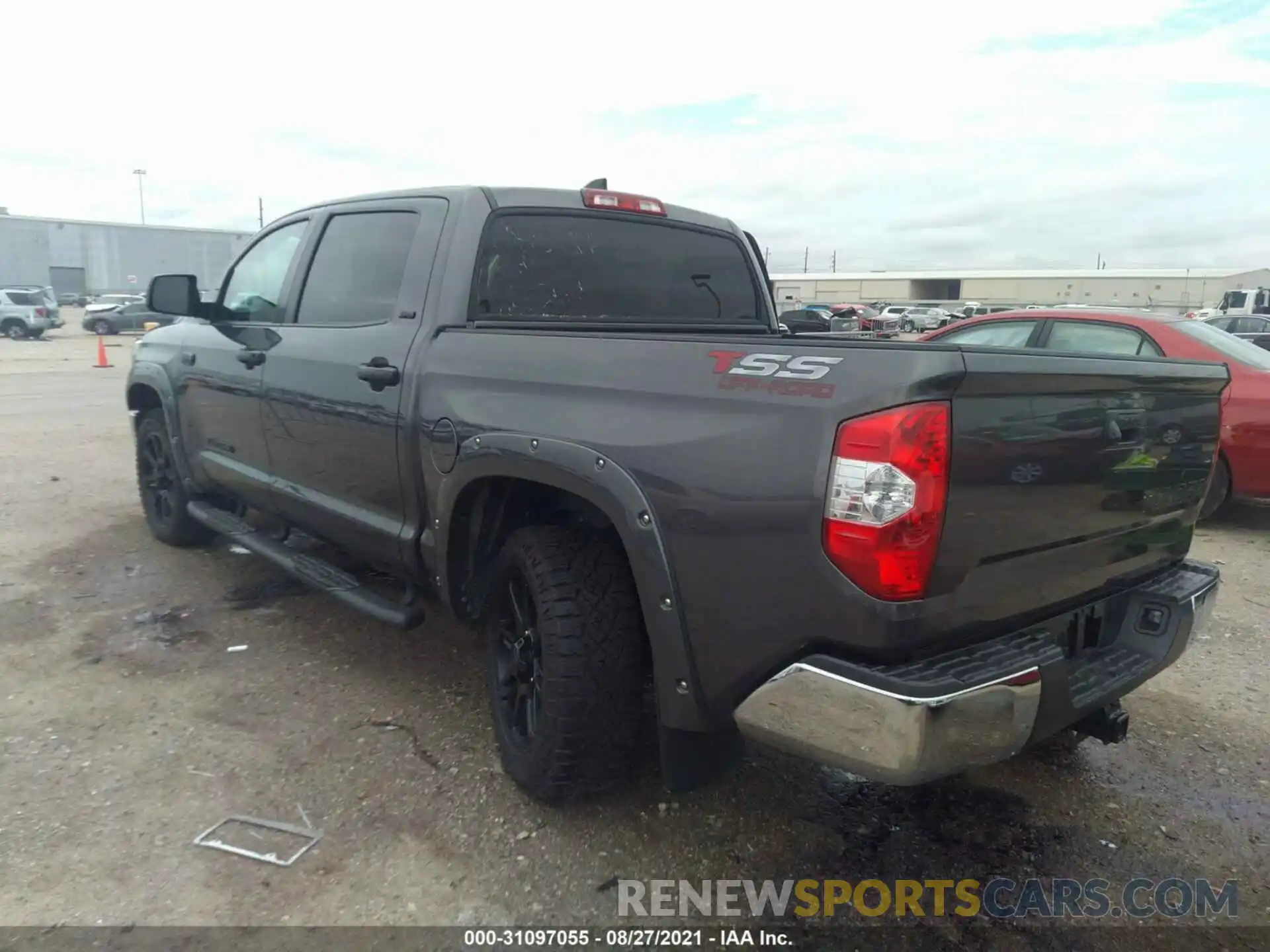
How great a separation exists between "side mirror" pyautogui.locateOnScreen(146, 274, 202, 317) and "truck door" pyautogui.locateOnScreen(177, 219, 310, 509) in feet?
0.37

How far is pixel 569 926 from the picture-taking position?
234 cm

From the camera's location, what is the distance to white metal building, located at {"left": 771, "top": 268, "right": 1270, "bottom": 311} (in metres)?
67.8

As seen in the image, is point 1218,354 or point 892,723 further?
point 1218,354

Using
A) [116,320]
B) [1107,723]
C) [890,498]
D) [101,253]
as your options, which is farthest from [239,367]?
[101,253]

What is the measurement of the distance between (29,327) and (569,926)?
34683 mm

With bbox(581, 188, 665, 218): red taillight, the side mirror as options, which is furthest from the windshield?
the side mirror

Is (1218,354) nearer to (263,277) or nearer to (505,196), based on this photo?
(505,196)

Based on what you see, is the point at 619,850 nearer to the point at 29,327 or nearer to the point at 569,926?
the point at 569,926

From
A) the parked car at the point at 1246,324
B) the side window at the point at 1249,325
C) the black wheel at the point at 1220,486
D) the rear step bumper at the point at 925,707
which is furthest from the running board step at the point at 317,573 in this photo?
the side window at the point at 1249,325

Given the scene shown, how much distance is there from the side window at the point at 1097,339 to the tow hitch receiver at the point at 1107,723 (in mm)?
4126

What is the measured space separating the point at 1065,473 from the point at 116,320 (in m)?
38.6

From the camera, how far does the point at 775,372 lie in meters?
2.07

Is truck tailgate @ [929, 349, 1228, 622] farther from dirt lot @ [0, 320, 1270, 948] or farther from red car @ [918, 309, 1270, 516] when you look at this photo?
red car @ [918, 309, 1270, 516]

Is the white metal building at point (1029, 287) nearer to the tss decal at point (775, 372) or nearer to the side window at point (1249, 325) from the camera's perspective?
the side window at point (1249, 325)
